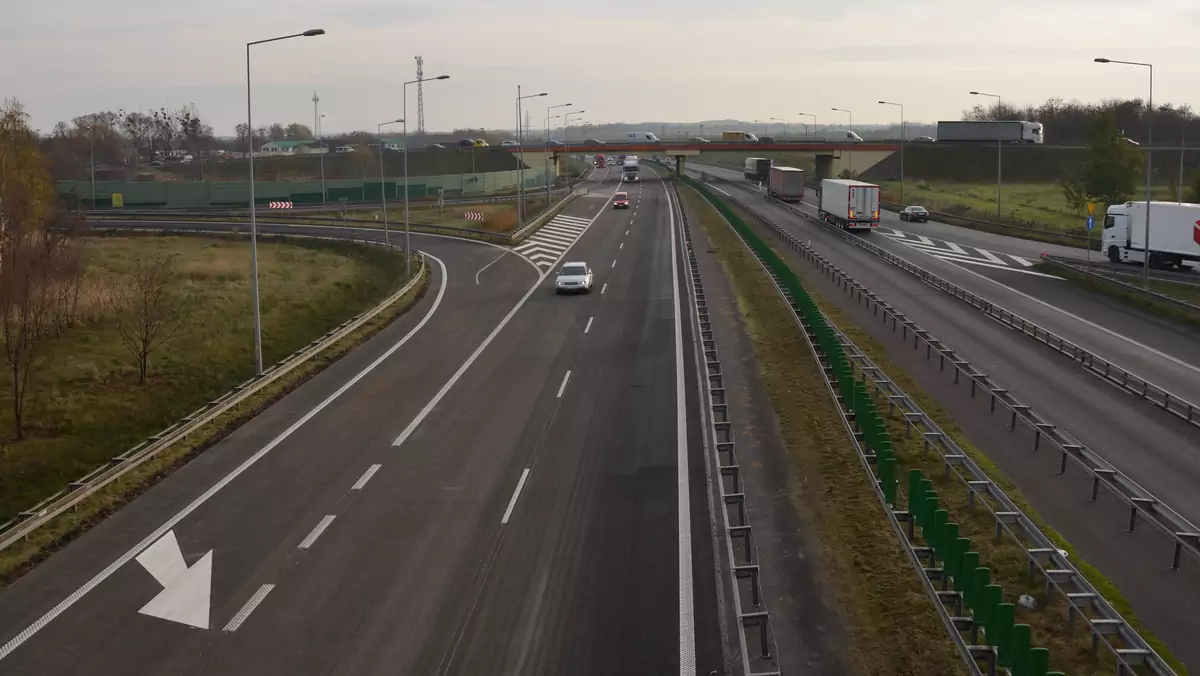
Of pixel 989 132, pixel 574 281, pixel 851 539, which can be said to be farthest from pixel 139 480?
pixel 989 132

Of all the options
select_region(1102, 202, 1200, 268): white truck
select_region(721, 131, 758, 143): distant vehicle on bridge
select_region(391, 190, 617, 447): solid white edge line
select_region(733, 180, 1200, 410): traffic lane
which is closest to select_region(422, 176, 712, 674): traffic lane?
select_region(391, 190, 617, 447): solid white edge line

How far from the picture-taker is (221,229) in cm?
8075

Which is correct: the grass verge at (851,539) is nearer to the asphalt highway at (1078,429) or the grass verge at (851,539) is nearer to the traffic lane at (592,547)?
the traffic lane at (592,547)

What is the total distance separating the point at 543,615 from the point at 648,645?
1626 mm

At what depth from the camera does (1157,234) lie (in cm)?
4675

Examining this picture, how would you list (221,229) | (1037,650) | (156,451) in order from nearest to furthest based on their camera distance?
(1037,650)
(156,451)
(221,229)

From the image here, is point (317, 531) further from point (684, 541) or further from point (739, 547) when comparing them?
point (739, 547)

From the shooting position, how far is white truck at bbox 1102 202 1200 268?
4497 centimetres

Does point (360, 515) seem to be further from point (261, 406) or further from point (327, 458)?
point (261, 406)

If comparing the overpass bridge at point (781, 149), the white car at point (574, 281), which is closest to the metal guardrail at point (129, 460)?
the white car at point (574, 281)

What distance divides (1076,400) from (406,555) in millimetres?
17170

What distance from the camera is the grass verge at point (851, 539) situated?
12.7 m

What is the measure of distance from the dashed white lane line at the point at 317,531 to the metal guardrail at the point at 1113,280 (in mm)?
29224

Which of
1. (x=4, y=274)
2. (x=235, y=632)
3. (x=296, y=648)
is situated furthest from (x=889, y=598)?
(x=4, y=274)
